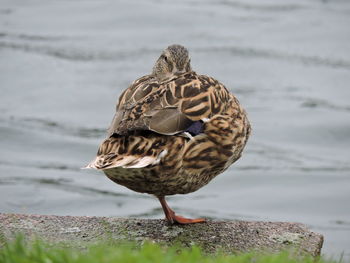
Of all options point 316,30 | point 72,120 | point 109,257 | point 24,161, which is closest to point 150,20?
point 316,30

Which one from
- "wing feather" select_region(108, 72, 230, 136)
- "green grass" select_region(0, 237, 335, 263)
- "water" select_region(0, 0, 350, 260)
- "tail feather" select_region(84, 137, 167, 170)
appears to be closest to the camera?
"green grass" select_region(0, 237, 335, 263)

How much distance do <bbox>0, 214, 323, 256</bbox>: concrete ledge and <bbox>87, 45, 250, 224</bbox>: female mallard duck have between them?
264 mm

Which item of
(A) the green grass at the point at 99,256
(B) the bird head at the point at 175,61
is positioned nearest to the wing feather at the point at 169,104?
(B) the bird head at the point at 175,61

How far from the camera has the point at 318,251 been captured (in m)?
6.84

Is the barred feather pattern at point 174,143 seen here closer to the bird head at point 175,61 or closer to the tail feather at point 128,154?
the tail feather at point 128,154

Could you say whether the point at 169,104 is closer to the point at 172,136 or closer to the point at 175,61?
the point at 172,136

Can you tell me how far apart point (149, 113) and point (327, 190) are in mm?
7638

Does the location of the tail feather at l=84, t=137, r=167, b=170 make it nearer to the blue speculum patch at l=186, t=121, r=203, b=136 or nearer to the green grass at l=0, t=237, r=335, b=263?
the blue speculum patch at l=186, t=121, r=203, b=136

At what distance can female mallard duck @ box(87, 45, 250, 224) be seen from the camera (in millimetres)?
6531

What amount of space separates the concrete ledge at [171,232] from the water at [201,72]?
401 cm

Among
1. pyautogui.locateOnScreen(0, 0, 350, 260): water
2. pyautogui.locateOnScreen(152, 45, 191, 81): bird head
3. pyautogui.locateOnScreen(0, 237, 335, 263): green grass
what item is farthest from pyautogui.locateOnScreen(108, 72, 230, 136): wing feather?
pyautogui.locateOnScreen(0, 0, 350, 260): water

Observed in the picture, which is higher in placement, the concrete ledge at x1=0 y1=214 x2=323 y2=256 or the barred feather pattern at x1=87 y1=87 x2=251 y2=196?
the barred feather pattern at x1=87 y1=87 x2=251 y2=196

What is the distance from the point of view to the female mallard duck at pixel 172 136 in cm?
653

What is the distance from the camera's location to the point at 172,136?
6.66m
